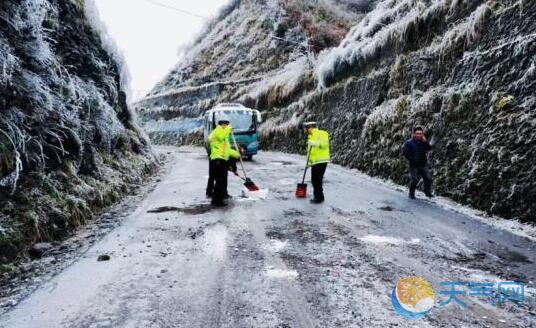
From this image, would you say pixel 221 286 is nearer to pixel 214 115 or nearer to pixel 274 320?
pixel 274 320

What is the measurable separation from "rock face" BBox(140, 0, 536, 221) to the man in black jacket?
431 mm

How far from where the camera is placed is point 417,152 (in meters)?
9.86

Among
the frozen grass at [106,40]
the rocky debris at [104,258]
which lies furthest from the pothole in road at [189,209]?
the frozen grass at [106,40]

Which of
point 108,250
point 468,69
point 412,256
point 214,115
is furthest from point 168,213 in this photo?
point 214,115

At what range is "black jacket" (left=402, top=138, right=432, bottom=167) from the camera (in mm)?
9805

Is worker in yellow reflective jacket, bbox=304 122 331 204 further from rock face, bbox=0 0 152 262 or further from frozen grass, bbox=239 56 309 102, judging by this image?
frozen grass, bbox=239 56 309 102

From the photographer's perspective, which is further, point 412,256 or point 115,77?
point 115,77

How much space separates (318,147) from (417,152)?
244 cm

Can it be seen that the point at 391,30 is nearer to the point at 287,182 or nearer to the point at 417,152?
the point at 417,152

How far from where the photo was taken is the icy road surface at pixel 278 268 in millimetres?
3527

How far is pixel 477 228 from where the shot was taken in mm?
6812

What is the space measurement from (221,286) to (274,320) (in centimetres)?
90

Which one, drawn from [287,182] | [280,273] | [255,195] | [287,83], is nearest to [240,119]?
[287,83]

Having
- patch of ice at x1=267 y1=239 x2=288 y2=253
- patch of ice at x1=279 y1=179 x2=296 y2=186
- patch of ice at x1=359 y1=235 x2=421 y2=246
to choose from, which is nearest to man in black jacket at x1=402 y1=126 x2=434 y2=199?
patch of ice at x1=279 y1=179 x2=296 y2=186
